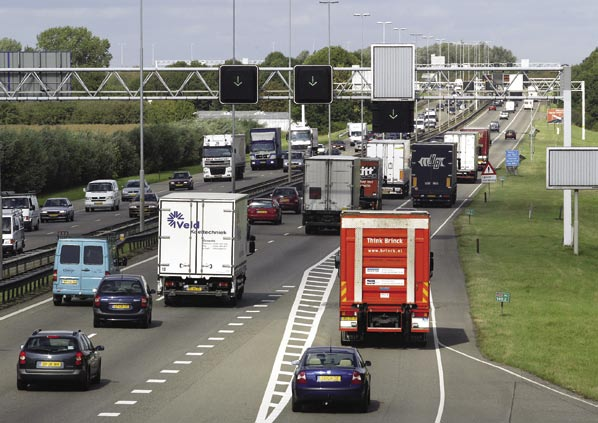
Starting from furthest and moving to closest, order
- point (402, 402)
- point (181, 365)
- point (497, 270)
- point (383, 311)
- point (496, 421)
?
point (497, 270) < point (383, 311) < point (181, 365) < point (402, 402) < point (496, 421)

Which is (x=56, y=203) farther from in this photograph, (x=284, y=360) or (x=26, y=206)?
(x=284, y=360)

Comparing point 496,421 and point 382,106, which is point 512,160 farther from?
point 496,421

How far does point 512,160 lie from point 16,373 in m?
110

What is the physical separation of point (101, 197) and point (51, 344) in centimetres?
6461

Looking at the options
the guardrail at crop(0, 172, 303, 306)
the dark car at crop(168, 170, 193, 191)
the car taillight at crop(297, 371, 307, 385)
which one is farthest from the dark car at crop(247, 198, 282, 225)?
the car taillight at crop(297, 371, 307, 385)

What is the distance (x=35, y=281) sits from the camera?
165 ft

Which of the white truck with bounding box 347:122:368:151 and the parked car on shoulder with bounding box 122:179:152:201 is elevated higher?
the white truck with bounding box 347:122:368:151

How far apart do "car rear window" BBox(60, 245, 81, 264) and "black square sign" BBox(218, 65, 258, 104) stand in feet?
68.7

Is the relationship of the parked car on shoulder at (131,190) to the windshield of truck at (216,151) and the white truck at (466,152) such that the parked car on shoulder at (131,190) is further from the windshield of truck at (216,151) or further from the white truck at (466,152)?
the white truck at (466,152)

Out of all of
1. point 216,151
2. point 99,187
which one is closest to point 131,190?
point 99,187

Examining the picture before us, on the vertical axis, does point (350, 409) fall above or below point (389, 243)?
below

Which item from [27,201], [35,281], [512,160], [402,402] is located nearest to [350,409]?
[402,402]

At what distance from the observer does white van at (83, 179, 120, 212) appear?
92912 mm

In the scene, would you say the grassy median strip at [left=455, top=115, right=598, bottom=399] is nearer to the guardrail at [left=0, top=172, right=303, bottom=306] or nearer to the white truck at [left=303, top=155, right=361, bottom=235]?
the white truck at [left=303, top=155, right=361, bottom=235]
